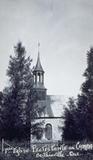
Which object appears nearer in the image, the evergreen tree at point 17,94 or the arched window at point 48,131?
the evergreen tree at point 17,94

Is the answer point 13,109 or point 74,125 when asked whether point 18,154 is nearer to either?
point 13,109

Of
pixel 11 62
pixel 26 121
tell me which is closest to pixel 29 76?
pixel 11 62

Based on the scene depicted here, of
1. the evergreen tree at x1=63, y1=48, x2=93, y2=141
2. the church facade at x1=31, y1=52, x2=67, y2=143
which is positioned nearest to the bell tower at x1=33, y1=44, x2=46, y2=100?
the church facade at x1=31, y1=52, x2=67, y2=143

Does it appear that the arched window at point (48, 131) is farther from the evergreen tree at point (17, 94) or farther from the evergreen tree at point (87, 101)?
the evergreen tree at point (17, 94)

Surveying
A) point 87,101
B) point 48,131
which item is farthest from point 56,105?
point 87,101

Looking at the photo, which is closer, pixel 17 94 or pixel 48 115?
pixel 17 94

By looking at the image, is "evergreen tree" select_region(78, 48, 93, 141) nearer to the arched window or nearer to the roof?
the roof

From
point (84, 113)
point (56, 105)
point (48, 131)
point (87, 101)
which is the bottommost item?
point (48, 131)

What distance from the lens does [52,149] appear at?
15.1 meters

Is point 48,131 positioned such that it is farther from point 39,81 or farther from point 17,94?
point 17,94

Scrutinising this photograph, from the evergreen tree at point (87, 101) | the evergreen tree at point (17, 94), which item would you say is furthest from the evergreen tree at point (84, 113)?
the evergreen tree at point (17, 94)

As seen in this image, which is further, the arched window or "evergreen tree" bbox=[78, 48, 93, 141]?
the arched window

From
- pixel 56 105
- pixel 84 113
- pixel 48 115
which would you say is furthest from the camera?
pixel 56 105

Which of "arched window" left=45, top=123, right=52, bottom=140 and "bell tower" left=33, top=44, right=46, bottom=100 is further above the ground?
"bell tower" left=33, top=44, right=46, bottom=100
